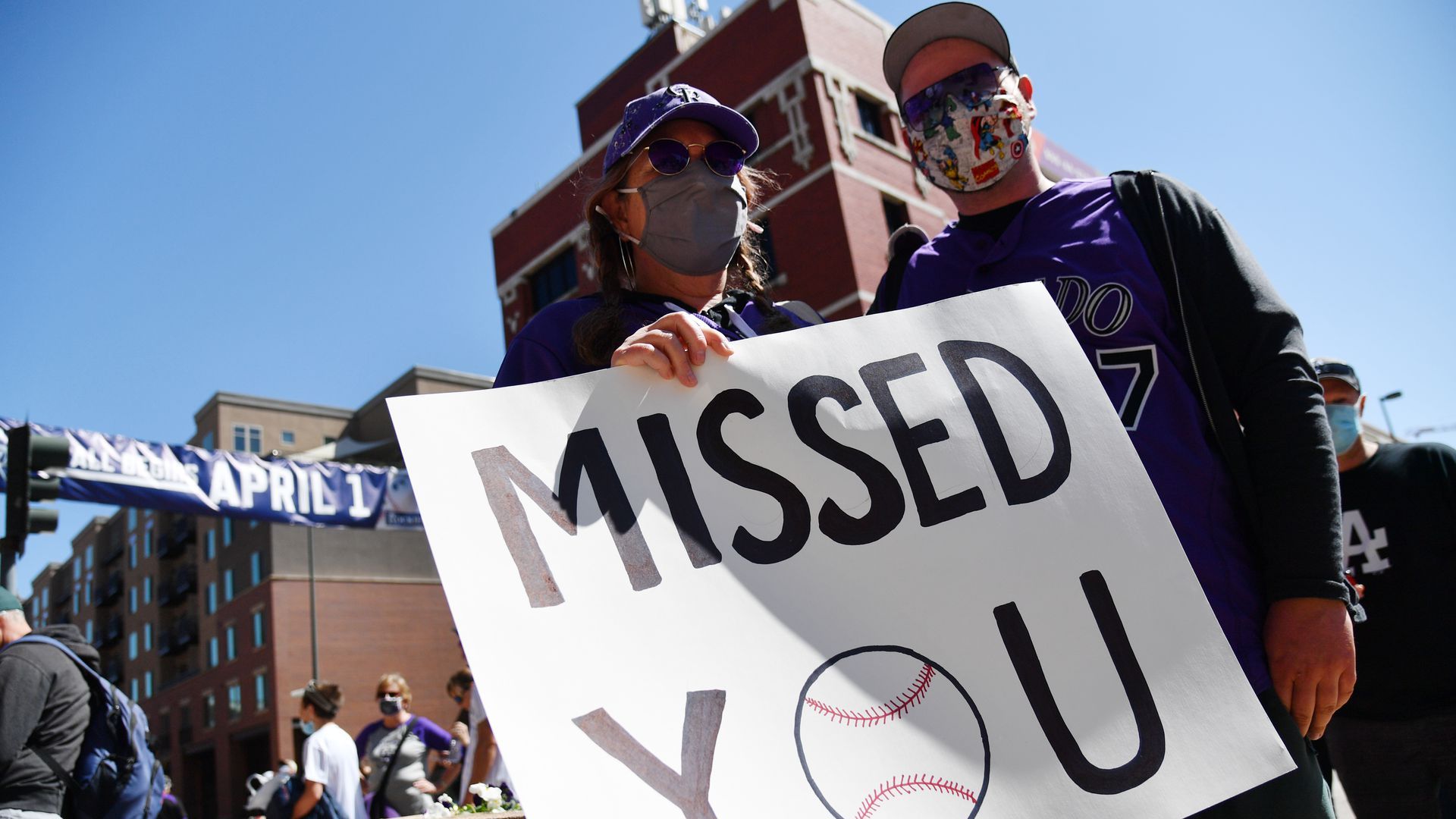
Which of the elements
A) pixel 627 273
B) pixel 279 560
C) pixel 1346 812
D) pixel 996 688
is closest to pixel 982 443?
pixel 996 688

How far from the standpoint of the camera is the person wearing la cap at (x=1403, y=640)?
11.0 feet

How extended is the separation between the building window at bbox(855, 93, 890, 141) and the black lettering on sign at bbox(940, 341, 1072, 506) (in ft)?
71.2

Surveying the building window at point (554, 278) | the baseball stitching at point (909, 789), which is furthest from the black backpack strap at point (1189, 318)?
the building window at point (554, 278)

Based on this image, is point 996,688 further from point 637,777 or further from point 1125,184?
point 1125,184

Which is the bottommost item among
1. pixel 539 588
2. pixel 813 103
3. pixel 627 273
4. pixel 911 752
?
pixel 911 752

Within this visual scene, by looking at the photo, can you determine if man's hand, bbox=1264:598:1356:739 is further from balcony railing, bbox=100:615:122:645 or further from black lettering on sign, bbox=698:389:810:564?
balcony railing, bbox=100:615:122:645

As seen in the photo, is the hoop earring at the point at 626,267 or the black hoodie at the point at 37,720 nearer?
the hoop earring at the point at 626,267

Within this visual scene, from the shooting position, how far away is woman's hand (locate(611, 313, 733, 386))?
1437 mm

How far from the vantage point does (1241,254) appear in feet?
5.45

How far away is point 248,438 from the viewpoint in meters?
47.9

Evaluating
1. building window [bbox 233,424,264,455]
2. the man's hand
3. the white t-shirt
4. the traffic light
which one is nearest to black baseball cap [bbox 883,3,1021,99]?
the man's hand

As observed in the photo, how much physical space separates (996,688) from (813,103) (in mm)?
20831

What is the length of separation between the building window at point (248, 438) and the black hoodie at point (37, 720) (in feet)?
156

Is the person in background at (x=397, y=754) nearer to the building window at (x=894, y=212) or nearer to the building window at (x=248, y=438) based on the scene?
the building window at (x=894, y=212)
